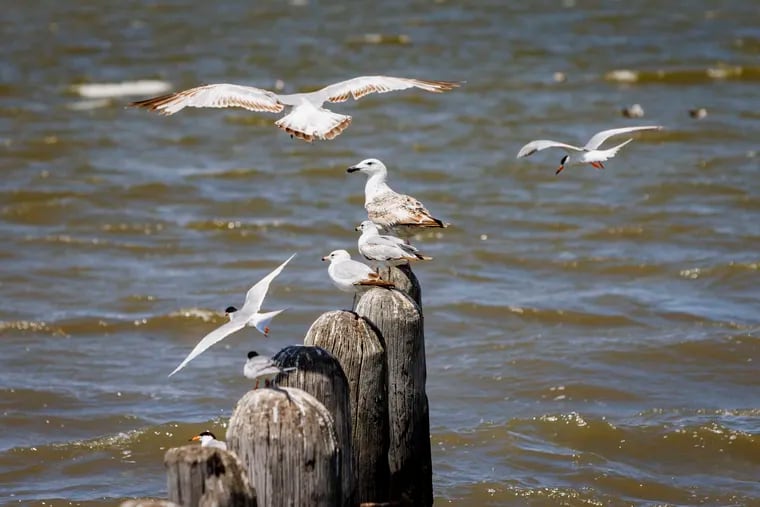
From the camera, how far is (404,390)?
221 inches

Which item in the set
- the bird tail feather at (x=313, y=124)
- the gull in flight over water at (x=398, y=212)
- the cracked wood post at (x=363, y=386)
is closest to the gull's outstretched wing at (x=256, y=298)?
the cracked wood post at (x=363, y=386)

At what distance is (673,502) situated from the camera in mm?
6891

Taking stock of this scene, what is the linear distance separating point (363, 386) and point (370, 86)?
298 centimetres

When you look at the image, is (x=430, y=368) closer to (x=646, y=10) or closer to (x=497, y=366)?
(x=497, y=366)

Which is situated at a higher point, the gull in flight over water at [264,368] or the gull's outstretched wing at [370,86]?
the gull's outstretched wing at [370,86]

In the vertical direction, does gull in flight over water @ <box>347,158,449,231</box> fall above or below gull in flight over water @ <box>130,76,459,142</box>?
below

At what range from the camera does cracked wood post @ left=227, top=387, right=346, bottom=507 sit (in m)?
4.10

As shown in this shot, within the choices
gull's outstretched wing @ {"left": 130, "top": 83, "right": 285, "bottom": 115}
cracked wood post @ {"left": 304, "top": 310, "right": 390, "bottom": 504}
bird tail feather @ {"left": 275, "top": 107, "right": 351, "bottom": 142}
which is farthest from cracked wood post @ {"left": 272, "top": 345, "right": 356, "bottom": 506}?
gull's outstretched wing @ {"left": 130, "top": 83, "right": 285, "bottom": 115}

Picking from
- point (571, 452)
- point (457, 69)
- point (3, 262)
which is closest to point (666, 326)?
point (571, 452)

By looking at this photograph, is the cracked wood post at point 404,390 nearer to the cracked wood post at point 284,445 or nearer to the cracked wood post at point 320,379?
the cracked wood post at point 320,379

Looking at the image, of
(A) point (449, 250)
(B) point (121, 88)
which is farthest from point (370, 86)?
(B) point (121, 88)

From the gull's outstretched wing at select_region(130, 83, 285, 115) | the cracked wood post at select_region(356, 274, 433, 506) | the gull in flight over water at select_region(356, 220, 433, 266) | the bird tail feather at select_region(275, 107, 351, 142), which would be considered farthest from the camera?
the gull's outstretched wing at select_region(130, 83, 285, 115)

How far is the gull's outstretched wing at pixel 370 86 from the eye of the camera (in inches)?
294

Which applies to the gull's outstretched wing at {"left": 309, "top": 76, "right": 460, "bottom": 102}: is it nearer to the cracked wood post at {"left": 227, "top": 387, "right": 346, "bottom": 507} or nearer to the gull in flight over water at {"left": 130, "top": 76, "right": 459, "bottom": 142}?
the gull in flight over water at {"left": 130, "top": 76, "right": 459, "bottom": 142}
